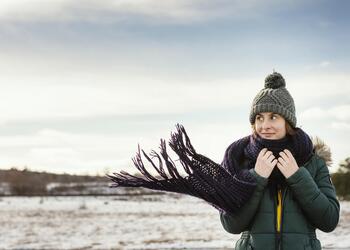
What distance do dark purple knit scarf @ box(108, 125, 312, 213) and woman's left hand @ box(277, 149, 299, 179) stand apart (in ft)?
0.17

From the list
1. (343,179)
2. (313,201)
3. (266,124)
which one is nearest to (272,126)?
(266,124)

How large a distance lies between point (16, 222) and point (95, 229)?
3596 millimetres

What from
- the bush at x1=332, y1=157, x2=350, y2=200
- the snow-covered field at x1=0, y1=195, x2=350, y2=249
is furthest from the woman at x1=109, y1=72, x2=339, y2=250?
the bush at x1=332, y1=157, x2=350, y2=200

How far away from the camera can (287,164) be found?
2740mm

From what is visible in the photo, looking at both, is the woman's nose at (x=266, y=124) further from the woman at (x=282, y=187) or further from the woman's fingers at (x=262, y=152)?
the woman's fingers at (x=262, y=152)

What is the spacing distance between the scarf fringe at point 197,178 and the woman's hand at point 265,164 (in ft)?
0.17

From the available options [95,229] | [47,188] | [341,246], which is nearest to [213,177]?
[341,246]

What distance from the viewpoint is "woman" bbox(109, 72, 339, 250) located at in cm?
272

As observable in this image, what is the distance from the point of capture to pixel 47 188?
1501 inches

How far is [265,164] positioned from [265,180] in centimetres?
7

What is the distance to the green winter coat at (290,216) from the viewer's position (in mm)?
2699

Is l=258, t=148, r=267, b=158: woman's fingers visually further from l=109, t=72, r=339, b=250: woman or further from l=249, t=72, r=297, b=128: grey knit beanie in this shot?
l=249, t=72, r=297, b=128: grey knit beanie

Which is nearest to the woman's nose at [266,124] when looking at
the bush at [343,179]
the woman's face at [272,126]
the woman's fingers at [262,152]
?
the woman's face at [272,126]

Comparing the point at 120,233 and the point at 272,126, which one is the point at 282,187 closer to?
the point at 272,126
